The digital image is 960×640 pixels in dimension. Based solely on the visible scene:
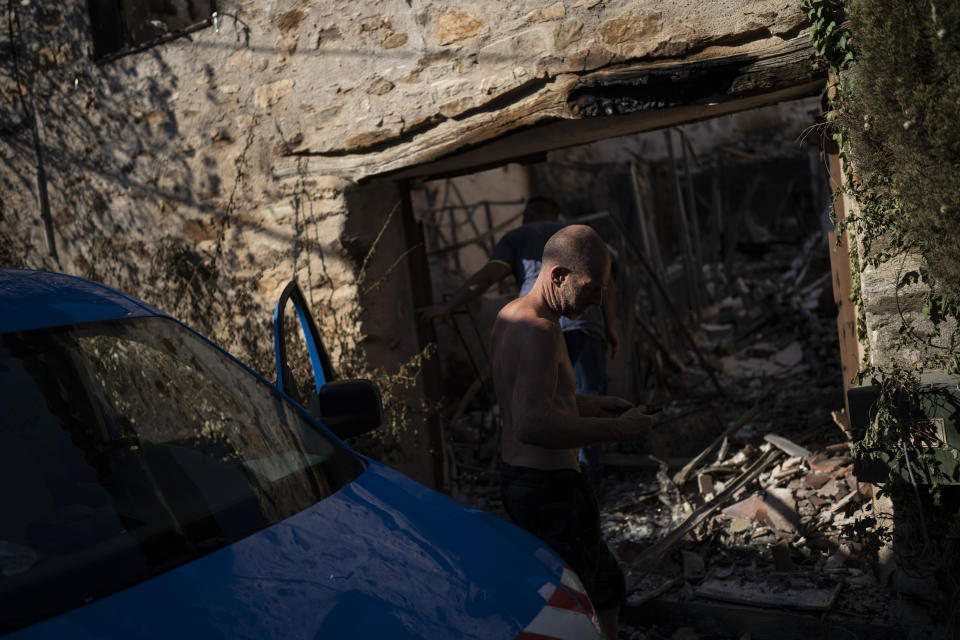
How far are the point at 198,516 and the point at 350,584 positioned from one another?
47 centimetres

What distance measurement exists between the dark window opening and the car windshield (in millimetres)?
3792

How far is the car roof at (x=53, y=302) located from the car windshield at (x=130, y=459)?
38 mm

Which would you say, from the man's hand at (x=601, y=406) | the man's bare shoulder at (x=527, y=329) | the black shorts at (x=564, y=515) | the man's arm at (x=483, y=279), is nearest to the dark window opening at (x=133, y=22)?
the man's arm at (x=483, y=279)

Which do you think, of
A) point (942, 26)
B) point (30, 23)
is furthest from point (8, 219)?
point (942, 26)

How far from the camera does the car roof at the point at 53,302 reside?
224cm

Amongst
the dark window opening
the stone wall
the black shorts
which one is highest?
the dark window opening

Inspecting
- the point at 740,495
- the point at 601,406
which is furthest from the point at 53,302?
the point at 740,495

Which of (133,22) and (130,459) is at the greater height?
(133,22)

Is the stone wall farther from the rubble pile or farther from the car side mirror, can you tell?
the car side mirror

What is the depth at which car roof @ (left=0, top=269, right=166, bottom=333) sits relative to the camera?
2242 mm

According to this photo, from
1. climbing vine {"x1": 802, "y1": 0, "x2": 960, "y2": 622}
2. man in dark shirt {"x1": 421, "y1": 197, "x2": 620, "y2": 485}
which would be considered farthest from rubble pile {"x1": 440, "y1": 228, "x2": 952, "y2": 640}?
man in dark shirt {"x1": 421, "y1": 197, "x2": 620, "y2": 485}

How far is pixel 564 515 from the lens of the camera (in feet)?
9.29

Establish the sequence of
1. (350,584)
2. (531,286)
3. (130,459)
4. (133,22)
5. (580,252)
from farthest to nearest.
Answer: (133,22) < (531,286) < (580,252) < (130,459) < (350,584)

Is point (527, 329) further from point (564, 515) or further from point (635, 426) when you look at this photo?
point (564, 515)
